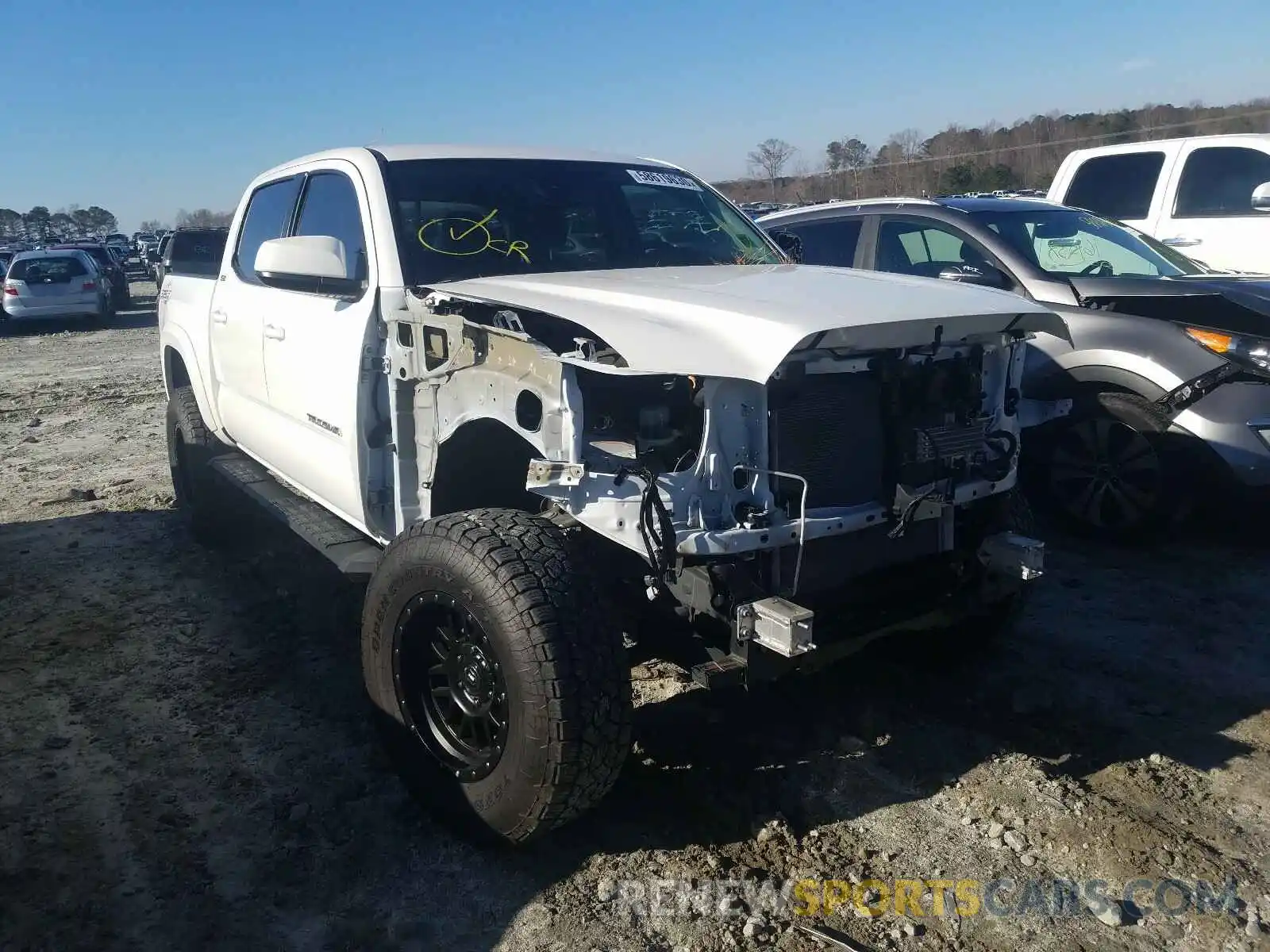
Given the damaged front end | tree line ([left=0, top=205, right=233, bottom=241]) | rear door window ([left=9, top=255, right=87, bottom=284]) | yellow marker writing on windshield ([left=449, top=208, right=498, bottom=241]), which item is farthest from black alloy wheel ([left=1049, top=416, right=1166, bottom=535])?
tree line ([left=0, top=205, right=233, bottom=241])

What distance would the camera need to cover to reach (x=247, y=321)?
494cm

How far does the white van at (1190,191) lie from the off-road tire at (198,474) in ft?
23.3

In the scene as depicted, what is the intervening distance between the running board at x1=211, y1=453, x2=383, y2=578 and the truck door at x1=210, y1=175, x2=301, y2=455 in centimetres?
14

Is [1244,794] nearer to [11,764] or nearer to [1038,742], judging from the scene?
[1038,742]

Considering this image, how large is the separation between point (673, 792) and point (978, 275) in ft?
11.6

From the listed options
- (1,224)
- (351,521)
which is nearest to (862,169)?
(351,521)

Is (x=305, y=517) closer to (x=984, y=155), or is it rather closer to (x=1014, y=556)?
(x=1014, y=556)

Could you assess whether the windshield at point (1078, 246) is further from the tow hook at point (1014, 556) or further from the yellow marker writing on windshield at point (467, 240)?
the yellow marker writing on windshield at point (467, 240)

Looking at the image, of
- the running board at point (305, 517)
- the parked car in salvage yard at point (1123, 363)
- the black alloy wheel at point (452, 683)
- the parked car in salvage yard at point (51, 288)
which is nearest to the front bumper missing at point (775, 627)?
the black alloy wheel at point (452, 683)

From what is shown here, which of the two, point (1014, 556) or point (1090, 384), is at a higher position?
Result: point (1090, 384)

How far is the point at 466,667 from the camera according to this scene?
3055 mm

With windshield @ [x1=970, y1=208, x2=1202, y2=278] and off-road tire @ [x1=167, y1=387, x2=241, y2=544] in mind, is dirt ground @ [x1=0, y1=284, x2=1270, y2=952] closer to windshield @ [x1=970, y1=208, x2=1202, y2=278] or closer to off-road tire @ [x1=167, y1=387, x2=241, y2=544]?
off-road tire @ [x1=167, y1=387, x2=241, y2=544]

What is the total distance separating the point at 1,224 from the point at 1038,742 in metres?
87.1

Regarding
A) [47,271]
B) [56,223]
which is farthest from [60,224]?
[47,271]
